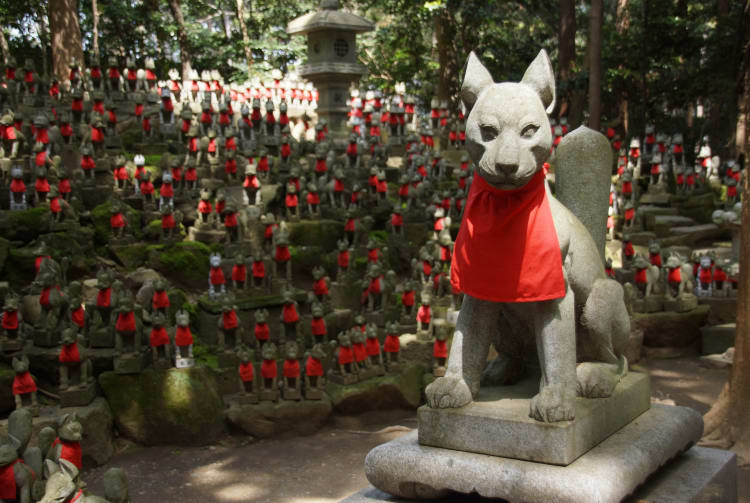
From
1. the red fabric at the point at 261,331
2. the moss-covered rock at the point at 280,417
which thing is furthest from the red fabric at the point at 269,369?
the red fabric at the point at 261,331

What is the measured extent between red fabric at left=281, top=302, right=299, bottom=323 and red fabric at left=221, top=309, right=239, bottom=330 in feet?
1.91

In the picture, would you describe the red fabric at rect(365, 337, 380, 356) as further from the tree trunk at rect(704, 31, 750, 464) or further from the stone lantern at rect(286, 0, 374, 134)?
the stone lantern at rect(286, 0, 374, 134)

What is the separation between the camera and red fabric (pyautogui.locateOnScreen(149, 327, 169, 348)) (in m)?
7.44

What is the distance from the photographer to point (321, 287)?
9.62 m

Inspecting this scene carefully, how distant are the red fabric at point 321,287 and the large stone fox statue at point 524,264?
660 centimetres

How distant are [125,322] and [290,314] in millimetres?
1919

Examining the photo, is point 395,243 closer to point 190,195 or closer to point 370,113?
A: point 190,195

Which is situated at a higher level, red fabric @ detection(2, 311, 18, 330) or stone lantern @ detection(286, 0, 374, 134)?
stone lantern @ detection(286, 0, 374, 134)

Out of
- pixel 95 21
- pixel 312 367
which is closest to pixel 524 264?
pixel 312 367

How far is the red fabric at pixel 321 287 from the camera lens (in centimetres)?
959

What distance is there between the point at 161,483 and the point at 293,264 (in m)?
4.51

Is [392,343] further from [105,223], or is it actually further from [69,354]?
[105,223]

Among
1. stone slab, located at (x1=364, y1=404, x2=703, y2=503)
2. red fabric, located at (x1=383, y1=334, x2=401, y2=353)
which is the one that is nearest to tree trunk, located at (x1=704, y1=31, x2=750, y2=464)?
stone slab, located at (x1=364, y1=404, x2=703, y2=503)

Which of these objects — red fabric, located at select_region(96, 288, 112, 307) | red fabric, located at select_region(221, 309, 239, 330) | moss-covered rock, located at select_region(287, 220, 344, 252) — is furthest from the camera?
moss-covered rock, located at select_region(287, 220, 344, 252)
